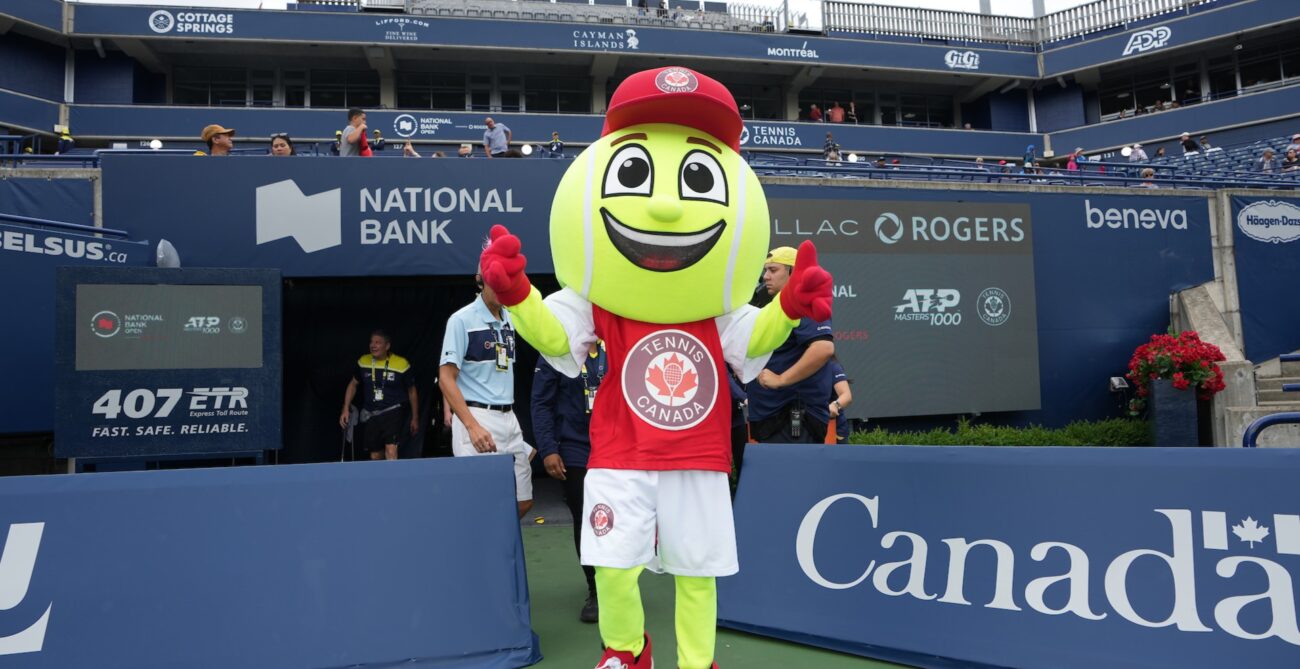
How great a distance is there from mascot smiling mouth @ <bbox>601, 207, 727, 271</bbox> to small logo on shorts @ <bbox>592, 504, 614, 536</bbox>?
2.77ft

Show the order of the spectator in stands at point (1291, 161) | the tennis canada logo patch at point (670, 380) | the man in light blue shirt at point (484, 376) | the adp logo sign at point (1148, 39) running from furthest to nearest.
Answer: the adp logo sign at point (1148, 39) → the spectator in stands at point (1291, 161) → the man in light blue shirt at point (484, 376) → the tennis canada logo patch at point (670, 380)

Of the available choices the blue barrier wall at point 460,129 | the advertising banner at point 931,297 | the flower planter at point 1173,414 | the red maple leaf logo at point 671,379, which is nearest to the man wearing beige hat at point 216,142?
the advertising banner at point 931,297

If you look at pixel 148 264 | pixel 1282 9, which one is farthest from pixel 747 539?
pixel 1282 9

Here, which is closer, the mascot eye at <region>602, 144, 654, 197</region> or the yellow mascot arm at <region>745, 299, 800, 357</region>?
the mascot eye at <region>602, 144, 654, 197</region>

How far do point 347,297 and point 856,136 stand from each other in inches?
774

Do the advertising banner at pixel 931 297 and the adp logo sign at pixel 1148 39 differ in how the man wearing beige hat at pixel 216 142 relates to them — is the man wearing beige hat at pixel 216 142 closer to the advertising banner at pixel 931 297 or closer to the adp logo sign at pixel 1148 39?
the advertising banner at pixel 931 297

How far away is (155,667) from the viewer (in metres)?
2.86

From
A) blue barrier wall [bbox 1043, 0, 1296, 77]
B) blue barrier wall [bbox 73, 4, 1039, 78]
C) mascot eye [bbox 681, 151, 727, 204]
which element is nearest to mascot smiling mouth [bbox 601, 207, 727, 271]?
mascot eye [bbox 681, 151, 727, 204]

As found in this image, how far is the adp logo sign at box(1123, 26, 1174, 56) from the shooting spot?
25.4 metres

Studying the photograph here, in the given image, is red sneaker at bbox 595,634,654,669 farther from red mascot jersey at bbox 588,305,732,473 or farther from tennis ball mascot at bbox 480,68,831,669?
red mascot jersey at bbox 588,305,732,473

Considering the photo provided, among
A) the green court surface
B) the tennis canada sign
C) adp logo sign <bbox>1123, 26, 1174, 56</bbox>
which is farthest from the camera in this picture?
adp logo sign <bbox>1123, 26, 1174, 56</bbox>

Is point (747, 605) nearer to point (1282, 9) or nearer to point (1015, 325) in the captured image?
point (1015, 325)

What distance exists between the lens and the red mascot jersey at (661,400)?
2703 millimetres

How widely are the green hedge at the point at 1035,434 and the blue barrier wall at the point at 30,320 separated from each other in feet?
25.3
